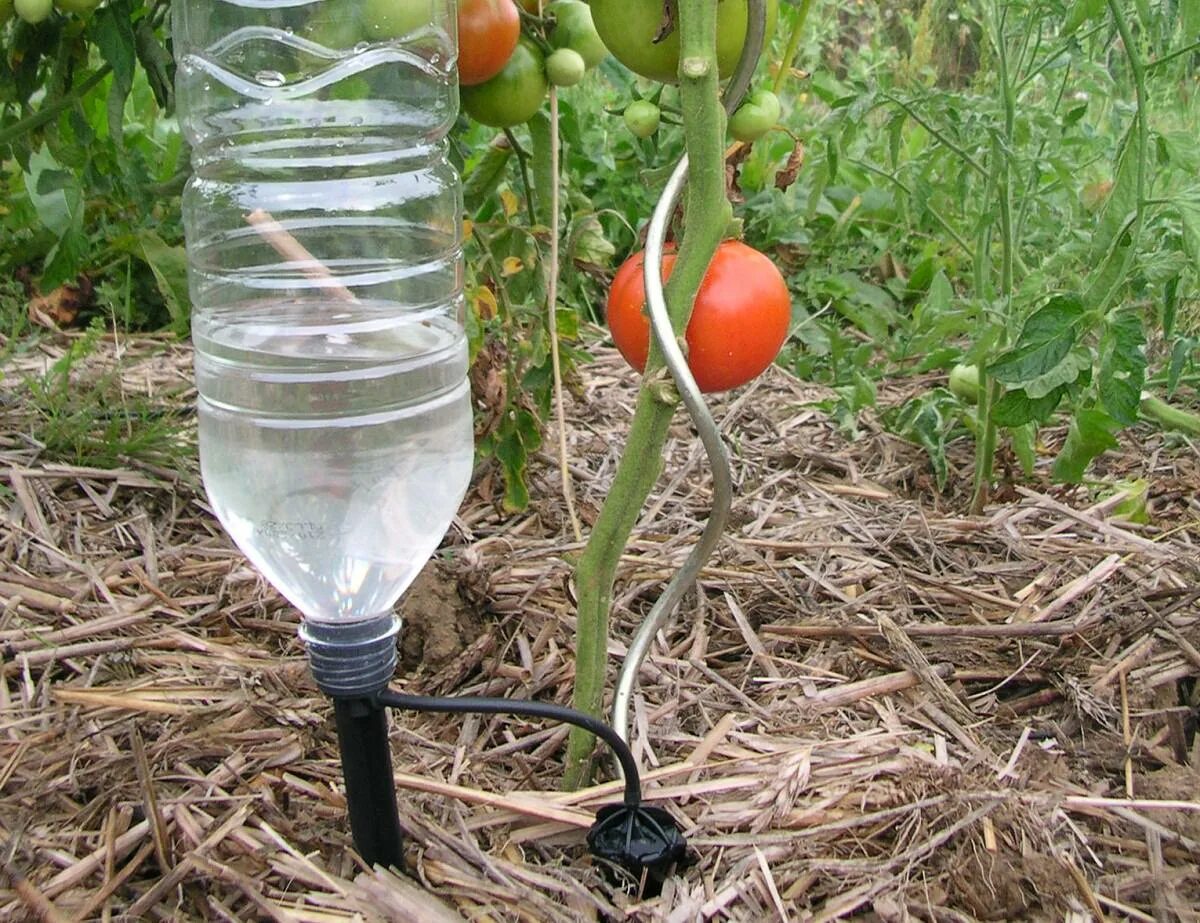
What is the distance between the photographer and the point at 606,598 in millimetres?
1065

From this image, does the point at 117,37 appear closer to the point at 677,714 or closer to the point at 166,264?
the point at 166,264

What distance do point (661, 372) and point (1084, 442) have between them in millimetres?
936

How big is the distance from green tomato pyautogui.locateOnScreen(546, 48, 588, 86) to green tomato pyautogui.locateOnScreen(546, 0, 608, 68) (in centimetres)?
1

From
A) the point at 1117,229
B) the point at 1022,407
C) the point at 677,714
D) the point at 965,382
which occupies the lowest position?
the point at 677,714

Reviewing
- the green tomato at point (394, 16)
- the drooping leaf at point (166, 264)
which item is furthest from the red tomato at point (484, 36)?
the drooping leaf at point (166, 264)

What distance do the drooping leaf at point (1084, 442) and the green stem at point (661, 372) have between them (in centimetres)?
85

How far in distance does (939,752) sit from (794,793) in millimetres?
195

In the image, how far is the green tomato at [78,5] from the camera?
1147 mm

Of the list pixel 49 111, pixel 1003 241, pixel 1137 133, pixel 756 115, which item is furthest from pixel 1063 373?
pixel 49 111

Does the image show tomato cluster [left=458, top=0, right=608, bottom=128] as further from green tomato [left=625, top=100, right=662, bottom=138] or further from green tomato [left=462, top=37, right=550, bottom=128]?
green tomato [left=625, top=100, right=662, bottom=138]

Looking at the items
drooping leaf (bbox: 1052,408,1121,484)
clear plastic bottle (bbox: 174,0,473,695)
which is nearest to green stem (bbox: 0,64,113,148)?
clear plastic bottle (bbox: 174,0,473,695)

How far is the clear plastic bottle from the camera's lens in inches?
38.9

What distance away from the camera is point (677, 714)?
4.30 ft

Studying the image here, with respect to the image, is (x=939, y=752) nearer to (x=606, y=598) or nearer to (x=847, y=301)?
(x=606, y=598)
